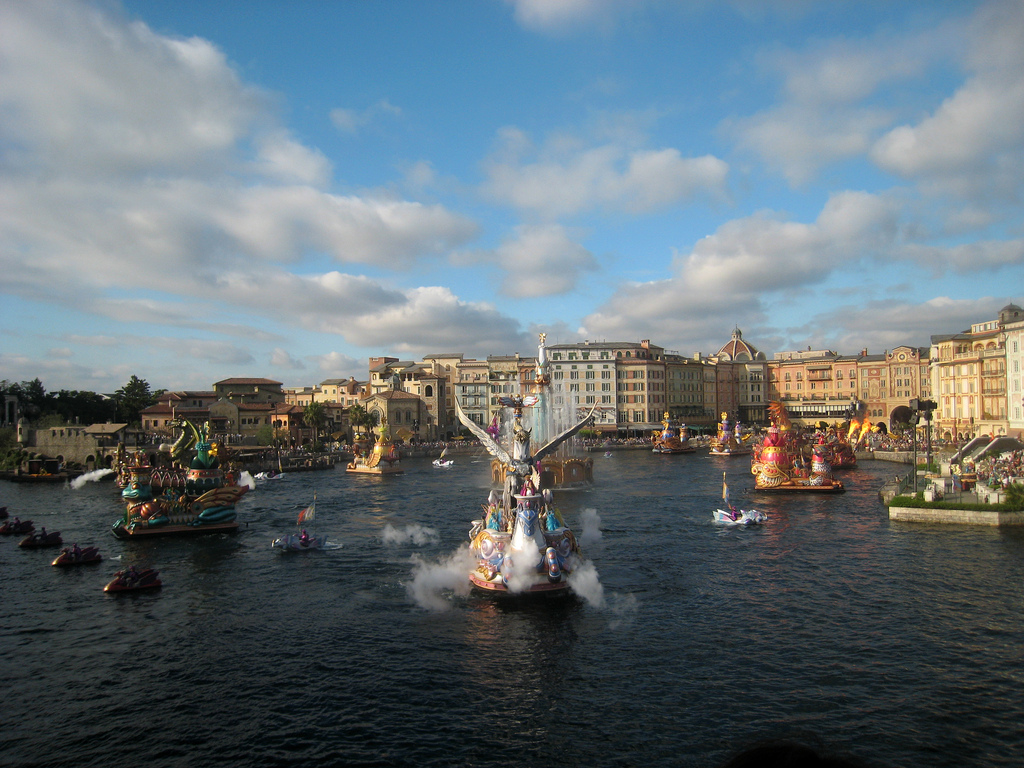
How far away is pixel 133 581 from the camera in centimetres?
2712

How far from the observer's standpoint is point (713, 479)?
63.1m

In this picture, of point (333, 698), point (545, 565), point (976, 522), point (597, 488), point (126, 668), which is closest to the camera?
point (333, 698)

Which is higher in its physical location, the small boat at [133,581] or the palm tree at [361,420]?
the palm tree at [361,420]

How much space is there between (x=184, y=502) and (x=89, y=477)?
4348 centimetres

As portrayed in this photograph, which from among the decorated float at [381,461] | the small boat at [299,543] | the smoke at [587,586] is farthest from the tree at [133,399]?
the smoke at [587,586]

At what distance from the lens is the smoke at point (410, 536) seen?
1373 inches

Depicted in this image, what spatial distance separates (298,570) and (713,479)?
43.8 m

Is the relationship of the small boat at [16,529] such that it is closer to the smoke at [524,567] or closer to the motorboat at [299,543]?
the motorboat at [299,543]

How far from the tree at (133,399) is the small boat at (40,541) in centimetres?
7278

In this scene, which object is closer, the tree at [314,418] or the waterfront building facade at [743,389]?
the tree at [314,418]

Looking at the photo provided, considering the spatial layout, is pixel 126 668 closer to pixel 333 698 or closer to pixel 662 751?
pixel 333 698

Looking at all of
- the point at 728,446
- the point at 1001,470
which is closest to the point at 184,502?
the point at 1001,470

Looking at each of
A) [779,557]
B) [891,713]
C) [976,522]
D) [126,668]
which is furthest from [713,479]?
[126,668]

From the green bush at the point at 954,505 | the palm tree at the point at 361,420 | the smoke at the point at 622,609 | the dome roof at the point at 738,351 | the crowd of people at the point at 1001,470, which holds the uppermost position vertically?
the dome roof at the point at 738,351
